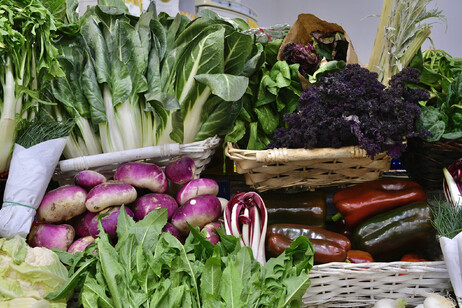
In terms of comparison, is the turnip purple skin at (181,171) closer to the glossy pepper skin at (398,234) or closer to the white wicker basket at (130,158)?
the white wicker basket at (130,158)

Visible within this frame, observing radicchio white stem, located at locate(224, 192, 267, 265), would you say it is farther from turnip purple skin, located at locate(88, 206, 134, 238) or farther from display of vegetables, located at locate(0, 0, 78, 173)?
display of vegetables, located at locate(0, 0, 78, 173)

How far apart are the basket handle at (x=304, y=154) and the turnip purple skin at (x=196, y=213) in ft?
0.85

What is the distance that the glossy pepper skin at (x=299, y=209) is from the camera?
1.69 meters

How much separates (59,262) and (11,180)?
0.35 m

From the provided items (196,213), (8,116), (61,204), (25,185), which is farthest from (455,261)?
(8,116)

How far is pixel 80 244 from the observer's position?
4.32 ft

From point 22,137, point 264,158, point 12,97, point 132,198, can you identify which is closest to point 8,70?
point 12,97

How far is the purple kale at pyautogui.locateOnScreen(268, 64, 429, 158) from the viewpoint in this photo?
1416 mm

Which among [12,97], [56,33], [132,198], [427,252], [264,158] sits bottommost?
[427,252]

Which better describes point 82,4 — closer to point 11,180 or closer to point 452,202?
point 11,180

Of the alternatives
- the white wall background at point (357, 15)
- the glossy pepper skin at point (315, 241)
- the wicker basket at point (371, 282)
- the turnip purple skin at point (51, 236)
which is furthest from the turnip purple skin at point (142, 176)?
the white wall background at point (357, 15)

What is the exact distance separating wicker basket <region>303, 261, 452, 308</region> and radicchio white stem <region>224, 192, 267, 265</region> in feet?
0.66

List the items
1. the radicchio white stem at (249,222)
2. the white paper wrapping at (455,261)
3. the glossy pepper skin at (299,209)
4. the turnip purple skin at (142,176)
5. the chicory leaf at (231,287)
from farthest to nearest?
the glossy pepper skin at (299,209) → the turnip purple skin at (142,176) → the radicchio white stem at (249,222) → the white paper wrapping at (455,261) → the chicory leaf at (231,287)

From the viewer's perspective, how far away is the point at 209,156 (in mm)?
1698
